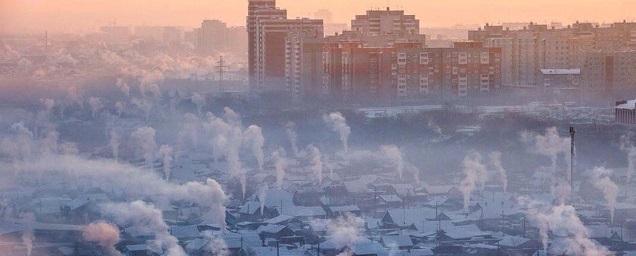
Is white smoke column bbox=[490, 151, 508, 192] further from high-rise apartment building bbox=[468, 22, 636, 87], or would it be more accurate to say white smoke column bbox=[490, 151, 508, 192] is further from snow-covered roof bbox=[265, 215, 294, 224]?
high-rise apartment building bbox=[468, 22, 636, 87]

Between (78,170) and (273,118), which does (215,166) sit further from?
(273,118)

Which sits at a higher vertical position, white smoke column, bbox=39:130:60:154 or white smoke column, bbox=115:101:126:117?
white smoke column, bbox=115:101:126:117

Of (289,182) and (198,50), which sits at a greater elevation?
(198,50)

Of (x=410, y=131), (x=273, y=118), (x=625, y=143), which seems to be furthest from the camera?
(x=273, y=118)

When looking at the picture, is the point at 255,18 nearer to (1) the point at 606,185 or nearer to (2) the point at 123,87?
(2) the point at 123,87

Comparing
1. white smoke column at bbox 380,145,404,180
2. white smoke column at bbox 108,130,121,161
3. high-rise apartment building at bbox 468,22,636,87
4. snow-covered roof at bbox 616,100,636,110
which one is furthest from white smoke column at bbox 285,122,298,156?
high-rise apartment building at bbox 468,22,636,87

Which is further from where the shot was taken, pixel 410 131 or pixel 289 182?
pixel 410 131

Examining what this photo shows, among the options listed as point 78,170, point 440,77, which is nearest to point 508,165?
point 78,170
